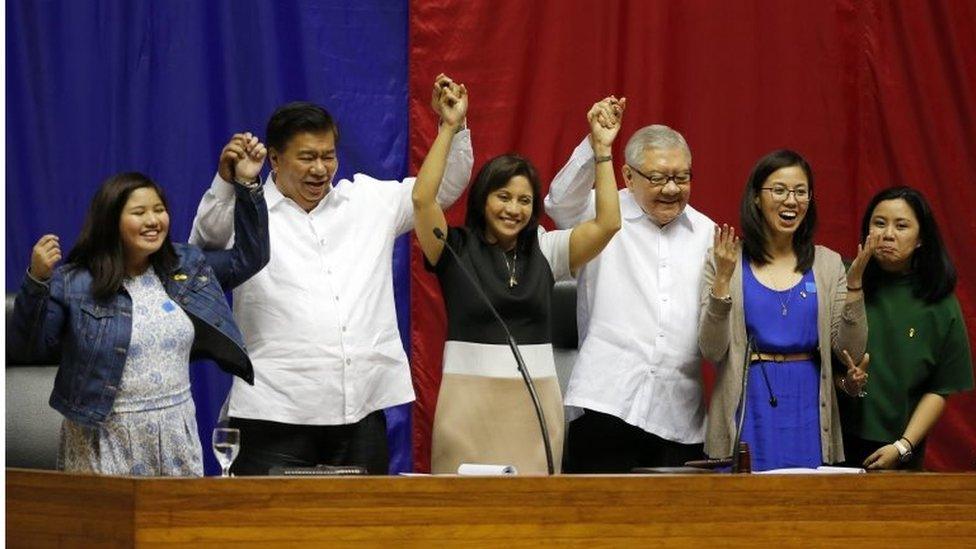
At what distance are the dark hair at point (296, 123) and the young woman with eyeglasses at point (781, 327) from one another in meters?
0.98

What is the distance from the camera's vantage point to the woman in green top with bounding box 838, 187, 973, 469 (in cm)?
409

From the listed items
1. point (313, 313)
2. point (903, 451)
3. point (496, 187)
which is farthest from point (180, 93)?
point (903, 451)

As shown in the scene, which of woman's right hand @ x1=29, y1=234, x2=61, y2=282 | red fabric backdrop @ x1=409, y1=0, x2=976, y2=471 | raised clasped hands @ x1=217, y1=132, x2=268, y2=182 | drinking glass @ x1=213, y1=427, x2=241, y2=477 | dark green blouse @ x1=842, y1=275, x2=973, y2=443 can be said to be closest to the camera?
drinking glass @ x1=213, y1=427, x2=241, y2=477

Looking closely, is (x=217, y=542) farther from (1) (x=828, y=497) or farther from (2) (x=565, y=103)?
(2) (x=565, y=103)

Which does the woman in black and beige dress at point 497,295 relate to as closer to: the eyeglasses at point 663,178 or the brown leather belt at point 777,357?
the eyeglasses at point 663,178

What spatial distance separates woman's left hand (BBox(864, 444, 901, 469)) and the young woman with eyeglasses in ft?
0.25

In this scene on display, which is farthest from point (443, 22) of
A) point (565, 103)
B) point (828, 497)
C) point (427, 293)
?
point (828, 497)

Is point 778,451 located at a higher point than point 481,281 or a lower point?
lower

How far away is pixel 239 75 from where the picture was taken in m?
4.69

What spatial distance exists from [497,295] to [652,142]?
0.61m

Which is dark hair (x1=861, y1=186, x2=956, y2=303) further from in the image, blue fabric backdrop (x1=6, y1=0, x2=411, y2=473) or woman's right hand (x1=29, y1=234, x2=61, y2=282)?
woman's right hand (x1=29, y1=234, x2=61, y2=282)

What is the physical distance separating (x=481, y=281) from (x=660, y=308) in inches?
19.9

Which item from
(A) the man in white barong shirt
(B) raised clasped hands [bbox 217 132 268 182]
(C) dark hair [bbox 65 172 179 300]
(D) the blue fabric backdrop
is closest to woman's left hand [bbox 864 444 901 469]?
(A) the man in white barong shirt

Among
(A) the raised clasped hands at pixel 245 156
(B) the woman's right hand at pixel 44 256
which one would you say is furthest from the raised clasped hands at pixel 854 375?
(B) the woman's right hand at pixel 44 256
